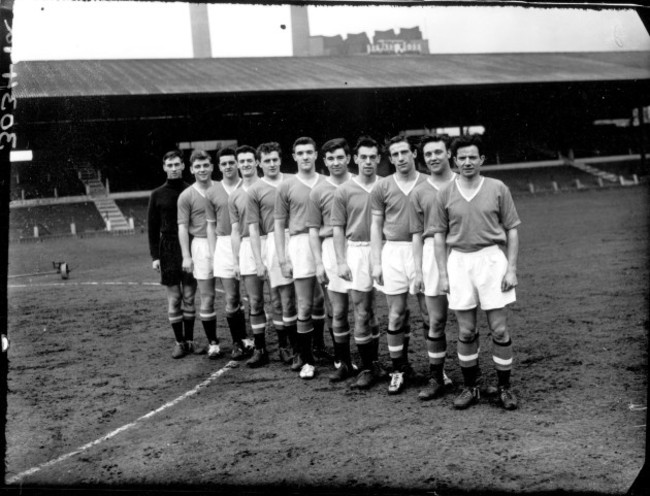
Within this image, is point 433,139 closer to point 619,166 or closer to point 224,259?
point 224,259

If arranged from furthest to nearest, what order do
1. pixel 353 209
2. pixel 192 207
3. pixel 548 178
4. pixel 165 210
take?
pixel 548 178 → pixel 165 210 → pixel 192 207 → pixel 353 209

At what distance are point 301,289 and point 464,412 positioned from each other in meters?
1.90

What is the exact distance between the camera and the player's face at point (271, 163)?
558cm

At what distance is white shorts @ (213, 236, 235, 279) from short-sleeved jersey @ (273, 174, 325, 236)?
91 cm

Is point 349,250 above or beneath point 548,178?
beneath

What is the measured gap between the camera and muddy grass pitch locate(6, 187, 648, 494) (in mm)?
3273

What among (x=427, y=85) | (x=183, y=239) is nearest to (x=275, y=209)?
(x=183, y=239)

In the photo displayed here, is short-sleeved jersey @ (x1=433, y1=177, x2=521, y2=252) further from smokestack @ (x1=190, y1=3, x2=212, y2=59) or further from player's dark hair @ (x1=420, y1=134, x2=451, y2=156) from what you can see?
smokestack @ (x1=190, y1=3, x2=212, y2=59)

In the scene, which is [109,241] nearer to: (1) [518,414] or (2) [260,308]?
(2) [260,308]

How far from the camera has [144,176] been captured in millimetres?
24594

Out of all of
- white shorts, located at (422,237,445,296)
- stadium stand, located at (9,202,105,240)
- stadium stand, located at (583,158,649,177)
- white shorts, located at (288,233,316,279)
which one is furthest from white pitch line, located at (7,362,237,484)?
stadium stand, located at (583,158,649,177)

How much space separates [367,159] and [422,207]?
674mm

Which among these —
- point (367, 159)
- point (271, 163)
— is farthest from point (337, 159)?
point (271, 163)

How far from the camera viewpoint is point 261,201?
567 centimetres
